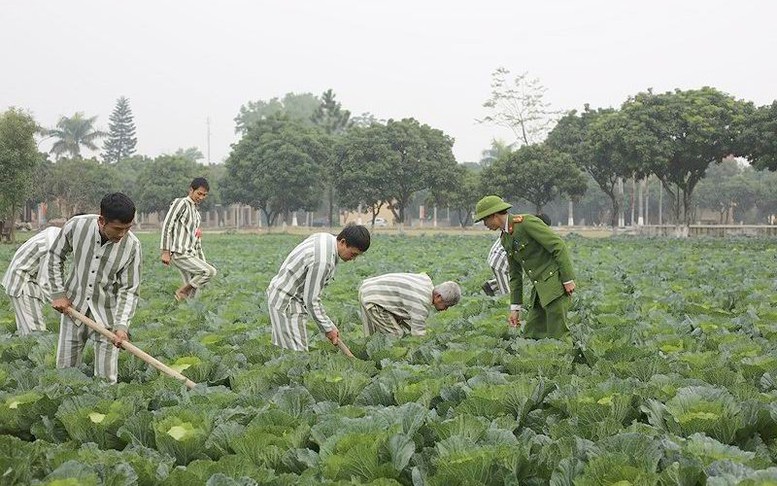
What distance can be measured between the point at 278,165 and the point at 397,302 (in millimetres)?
43757

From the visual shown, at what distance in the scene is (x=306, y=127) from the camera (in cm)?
5306

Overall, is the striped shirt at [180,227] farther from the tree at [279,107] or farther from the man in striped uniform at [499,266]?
the tree at [279,107]

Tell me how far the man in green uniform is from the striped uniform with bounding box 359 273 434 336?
2.48ft

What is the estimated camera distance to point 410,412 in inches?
155

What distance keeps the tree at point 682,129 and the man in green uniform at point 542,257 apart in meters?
26.0

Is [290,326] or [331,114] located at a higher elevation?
[331,114]

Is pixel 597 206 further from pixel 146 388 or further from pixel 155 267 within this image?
pixel 146 388

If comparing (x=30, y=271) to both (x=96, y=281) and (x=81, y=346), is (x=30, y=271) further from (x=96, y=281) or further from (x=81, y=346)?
(x=96, y=281)

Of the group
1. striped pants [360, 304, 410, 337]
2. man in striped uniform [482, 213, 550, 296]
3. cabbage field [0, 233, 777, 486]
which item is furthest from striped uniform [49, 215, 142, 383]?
man in striped uniform [482, 213, 550, 296]

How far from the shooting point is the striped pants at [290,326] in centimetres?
594

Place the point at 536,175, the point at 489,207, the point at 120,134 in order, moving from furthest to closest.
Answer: the point at 120,134, the point at 536,175, the point at 489,207

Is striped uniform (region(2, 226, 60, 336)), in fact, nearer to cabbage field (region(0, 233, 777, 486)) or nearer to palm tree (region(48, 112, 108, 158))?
cabbage field (region(0, 233, 777, 486))

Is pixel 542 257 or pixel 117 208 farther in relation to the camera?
pixel 542 257

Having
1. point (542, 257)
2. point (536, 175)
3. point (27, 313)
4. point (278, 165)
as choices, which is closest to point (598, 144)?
point (536, 175)
